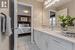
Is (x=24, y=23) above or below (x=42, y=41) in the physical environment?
above

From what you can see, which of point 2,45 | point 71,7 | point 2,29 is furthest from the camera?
point 71,7

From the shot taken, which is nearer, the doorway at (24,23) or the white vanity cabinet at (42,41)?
the white vanity cabinet at (42,41)

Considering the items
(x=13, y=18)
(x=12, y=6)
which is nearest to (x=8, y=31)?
(x=13, y=18)

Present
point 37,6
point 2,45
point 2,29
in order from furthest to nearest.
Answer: point 37,6 < point 2,45 < point 2,29

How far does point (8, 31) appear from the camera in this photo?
195 centimetres

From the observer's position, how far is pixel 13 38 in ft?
7.45

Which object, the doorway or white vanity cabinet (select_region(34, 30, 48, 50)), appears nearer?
white vanity cabinet (select_region(34, 30, 48, 50))

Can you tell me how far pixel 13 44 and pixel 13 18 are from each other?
23.5 inches

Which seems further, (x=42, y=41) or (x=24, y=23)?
(x=24, y=23)

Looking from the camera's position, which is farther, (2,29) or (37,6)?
(37,6)

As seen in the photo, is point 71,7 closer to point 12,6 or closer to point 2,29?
point 12,6

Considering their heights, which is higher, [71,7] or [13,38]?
[71,7]

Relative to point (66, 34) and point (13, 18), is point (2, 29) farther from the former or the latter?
point (66, 34)

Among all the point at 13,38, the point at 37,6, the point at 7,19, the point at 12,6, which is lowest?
the point at 13,38
